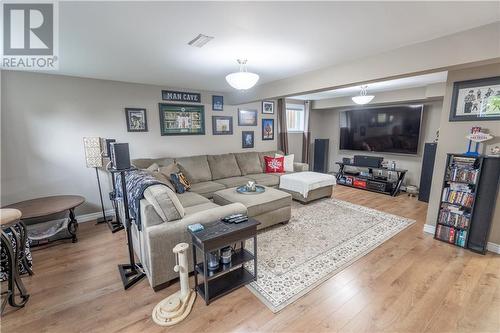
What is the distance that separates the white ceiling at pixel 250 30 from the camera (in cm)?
148

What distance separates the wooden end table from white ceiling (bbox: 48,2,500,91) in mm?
1749

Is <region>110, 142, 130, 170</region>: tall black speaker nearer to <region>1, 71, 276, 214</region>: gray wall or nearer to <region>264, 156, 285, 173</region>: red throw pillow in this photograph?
<region>1, 71, 276, 214</region>: gray wall

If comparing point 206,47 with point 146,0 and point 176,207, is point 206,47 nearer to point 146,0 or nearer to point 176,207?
point 146,0

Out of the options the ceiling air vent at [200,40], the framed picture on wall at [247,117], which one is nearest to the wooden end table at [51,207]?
the ceiling air vent at [200,40]

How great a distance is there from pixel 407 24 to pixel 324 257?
7.59 feet

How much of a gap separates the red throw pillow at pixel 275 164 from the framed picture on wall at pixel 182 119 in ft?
5.38

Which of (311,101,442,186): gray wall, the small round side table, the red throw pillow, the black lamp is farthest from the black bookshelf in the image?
the small round side table

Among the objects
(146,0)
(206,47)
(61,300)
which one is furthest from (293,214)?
(146,0)

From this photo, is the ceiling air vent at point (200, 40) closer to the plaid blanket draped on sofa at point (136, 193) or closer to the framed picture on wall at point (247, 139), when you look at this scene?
the plaid blanket draped on sofa at point (136, 193)

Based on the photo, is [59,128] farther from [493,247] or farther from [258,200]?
[493,247]

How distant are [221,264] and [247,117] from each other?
389 cm

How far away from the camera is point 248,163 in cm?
486

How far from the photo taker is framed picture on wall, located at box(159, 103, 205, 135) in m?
4.04

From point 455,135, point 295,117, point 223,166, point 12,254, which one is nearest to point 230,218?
point 12,254
